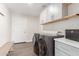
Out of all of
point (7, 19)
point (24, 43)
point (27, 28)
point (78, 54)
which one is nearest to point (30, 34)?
point (27, 28)

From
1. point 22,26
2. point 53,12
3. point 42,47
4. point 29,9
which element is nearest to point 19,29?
point 22,26

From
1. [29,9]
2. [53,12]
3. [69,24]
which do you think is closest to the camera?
[69,24]

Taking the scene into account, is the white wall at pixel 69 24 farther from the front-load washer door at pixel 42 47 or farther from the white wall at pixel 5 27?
the white wall at pixel 5 27

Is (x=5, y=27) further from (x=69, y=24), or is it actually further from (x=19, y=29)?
(x=69, y=24)

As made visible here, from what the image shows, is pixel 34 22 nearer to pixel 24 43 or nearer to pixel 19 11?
pixel 19 11

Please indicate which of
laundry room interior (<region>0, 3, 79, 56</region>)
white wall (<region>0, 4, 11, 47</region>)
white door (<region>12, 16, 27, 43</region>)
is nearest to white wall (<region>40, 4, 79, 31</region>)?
laundry room interior (<region>0, 3, 79, 56</region>)

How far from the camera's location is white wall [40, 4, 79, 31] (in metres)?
1.64

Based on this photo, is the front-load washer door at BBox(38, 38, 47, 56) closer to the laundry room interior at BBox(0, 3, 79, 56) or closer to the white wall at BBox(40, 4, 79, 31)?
the laundry room interior at BBox(0, 3, 79, 56)

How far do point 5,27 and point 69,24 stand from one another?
1.40 m

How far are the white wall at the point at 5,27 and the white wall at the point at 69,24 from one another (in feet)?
2.69

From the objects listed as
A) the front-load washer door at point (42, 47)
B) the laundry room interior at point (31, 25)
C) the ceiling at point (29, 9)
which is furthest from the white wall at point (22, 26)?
the front-load washer door at point (42, 47)

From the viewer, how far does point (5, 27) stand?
2.12m

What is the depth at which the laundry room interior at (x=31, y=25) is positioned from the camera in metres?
1.87

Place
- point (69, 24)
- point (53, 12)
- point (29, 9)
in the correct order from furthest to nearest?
point (53, 12) < point (29, 9) < point (69, 24)
